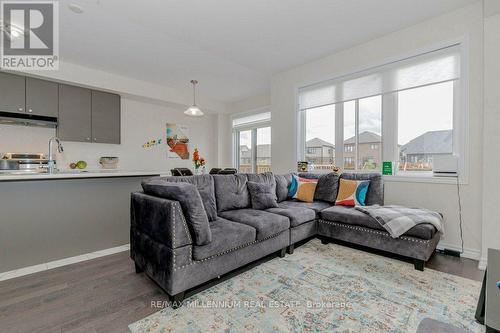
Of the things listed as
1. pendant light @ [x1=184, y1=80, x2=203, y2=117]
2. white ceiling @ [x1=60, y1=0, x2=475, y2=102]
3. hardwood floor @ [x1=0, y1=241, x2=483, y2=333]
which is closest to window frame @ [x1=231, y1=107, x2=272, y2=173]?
pendant light @ [x1=184, y1=80, x2=203, y2=117]

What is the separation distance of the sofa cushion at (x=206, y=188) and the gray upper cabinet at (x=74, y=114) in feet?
9.46

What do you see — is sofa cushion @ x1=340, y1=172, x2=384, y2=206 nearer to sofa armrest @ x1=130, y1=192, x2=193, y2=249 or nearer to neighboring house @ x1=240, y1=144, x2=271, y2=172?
sofa armrest @ x1=130, y1=192, x2=193, y2=249

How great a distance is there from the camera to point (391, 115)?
10.9ft

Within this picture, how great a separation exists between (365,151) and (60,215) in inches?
163

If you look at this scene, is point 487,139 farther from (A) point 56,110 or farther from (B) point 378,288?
(A) point 56,110

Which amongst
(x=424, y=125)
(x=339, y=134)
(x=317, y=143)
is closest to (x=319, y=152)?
(x=317, y=143)

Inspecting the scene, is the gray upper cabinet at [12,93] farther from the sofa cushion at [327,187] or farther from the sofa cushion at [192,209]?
the sofa cushion at [327,187]

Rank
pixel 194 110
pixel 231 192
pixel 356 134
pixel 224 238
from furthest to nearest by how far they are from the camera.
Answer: pixel 194 110 < pixel 356 134 < pixel 231 192 < pixel 224 238

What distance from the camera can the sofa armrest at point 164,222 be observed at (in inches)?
67.5

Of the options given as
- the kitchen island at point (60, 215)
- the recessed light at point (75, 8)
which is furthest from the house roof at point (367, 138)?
the recessed light at point (75, 8)

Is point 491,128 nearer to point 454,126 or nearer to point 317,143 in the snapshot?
point 454,126

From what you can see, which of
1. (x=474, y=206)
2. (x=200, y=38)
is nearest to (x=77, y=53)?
(x=200, y=38)

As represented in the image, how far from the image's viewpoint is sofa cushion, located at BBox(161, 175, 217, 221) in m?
2.38

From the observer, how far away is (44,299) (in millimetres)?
1843
